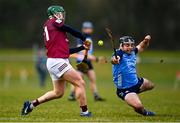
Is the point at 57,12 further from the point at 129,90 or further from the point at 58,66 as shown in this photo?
the point at 129,90

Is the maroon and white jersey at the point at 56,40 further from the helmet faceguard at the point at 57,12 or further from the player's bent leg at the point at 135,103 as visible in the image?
the player's bent leg at the point at 135,103

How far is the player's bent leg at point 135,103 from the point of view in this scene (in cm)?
1550

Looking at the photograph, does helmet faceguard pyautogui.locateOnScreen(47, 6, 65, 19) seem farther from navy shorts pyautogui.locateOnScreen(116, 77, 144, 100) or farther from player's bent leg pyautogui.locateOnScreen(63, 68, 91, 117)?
navy shorts pyautogui.locateOnScreen(116, 77, 144, 100)

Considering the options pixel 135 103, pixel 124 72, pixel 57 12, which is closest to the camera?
pixel 57 12

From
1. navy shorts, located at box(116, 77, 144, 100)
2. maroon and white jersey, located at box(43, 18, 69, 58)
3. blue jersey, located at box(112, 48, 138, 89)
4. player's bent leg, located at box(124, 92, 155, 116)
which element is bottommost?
player's bent leg, located at box(124, 92, 155, 116)

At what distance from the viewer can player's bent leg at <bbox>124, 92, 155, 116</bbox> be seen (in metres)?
15.5

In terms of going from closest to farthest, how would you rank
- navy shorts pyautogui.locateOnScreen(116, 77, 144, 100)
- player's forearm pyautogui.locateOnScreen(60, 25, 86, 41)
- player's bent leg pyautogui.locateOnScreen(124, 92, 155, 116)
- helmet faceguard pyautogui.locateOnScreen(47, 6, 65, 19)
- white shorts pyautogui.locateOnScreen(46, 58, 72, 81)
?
1. player's forearm pyautogui.locateOnScreen(60, 25, 86, 41)
2. white shorts pyautogui.locateOnScreen(46, 58, 72, 81)
3. helmet faceguard pyautogui.locateOnScreen(47, 6, 65, 19)
4. player's bent leg pyautogui.locateOnScreen(124, 92, 155, 116)
5. navy shorts pyautogui.locateOnScreen(116, 77, 144, 100)

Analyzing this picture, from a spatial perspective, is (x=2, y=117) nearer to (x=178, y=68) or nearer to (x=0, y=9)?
(x=178, y=68)

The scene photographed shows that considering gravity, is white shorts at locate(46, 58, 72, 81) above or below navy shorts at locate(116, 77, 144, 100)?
above

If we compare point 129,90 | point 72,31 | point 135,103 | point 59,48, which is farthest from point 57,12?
point 135,103

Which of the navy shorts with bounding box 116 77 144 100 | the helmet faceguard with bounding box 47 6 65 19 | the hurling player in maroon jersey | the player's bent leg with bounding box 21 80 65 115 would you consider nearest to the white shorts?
the hurling player in maroon jersey

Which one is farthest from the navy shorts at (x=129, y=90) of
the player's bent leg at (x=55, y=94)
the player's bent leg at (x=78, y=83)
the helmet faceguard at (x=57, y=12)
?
the helmet faceguard at (x=57, y=12)

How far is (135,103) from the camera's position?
50.8ft

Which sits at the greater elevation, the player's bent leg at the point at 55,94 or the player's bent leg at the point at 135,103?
the player's bent leg at the point at 55,94
